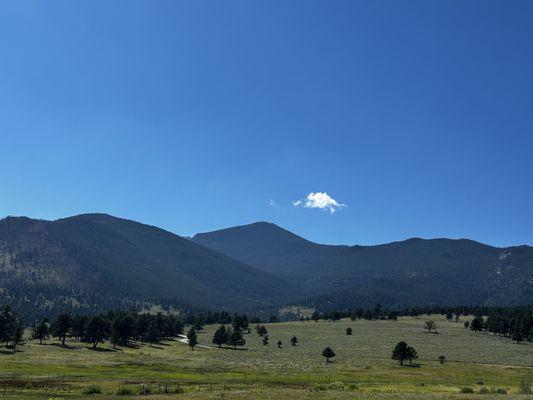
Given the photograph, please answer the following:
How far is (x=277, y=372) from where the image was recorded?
95125 millimetres

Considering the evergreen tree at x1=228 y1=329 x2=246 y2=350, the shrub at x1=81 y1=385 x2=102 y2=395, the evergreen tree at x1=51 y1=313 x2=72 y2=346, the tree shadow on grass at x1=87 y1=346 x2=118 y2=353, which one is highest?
the evergreen tree at x1=51 y1=313 x2=72 y2=346

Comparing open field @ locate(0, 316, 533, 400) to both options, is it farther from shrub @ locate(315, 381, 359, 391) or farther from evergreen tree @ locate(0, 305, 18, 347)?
evergreen tree @ locate(0, 305, 18, 347)

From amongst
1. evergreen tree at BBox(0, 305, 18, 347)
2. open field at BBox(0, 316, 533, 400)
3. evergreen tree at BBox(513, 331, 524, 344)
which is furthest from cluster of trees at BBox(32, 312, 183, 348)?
evergreen tree at BBox(513, 331, 524, 344)

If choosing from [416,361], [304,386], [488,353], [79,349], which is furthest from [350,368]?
[79,349]

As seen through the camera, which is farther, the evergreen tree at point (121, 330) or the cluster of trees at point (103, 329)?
the evergreen tree at point (121, 330)

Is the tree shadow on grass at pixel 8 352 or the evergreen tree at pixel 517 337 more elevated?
the evergreen tree at pixel 517 337

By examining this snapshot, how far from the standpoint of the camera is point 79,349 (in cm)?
13150

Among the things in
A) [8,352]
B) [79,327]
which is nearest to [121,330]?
[79,327]

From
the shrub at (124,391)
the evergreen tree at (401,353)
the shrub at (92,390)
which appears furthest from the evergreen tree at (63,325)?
the evergreen tree at (401,353)

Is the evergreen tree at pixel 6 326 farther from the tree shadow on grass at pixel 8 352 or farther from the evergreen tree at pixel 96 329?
the evergreen tree at pixel 96 329

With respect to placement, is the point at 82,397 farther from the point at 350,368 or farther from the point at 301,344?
the point at 301,344

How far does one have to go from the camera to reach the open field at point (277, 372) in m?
61.9

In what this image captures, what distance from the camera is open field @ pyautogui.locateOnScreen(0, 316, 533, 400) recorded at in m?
61.9

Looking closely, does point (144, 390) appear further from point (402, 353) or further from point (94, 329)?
point (94, 329)
